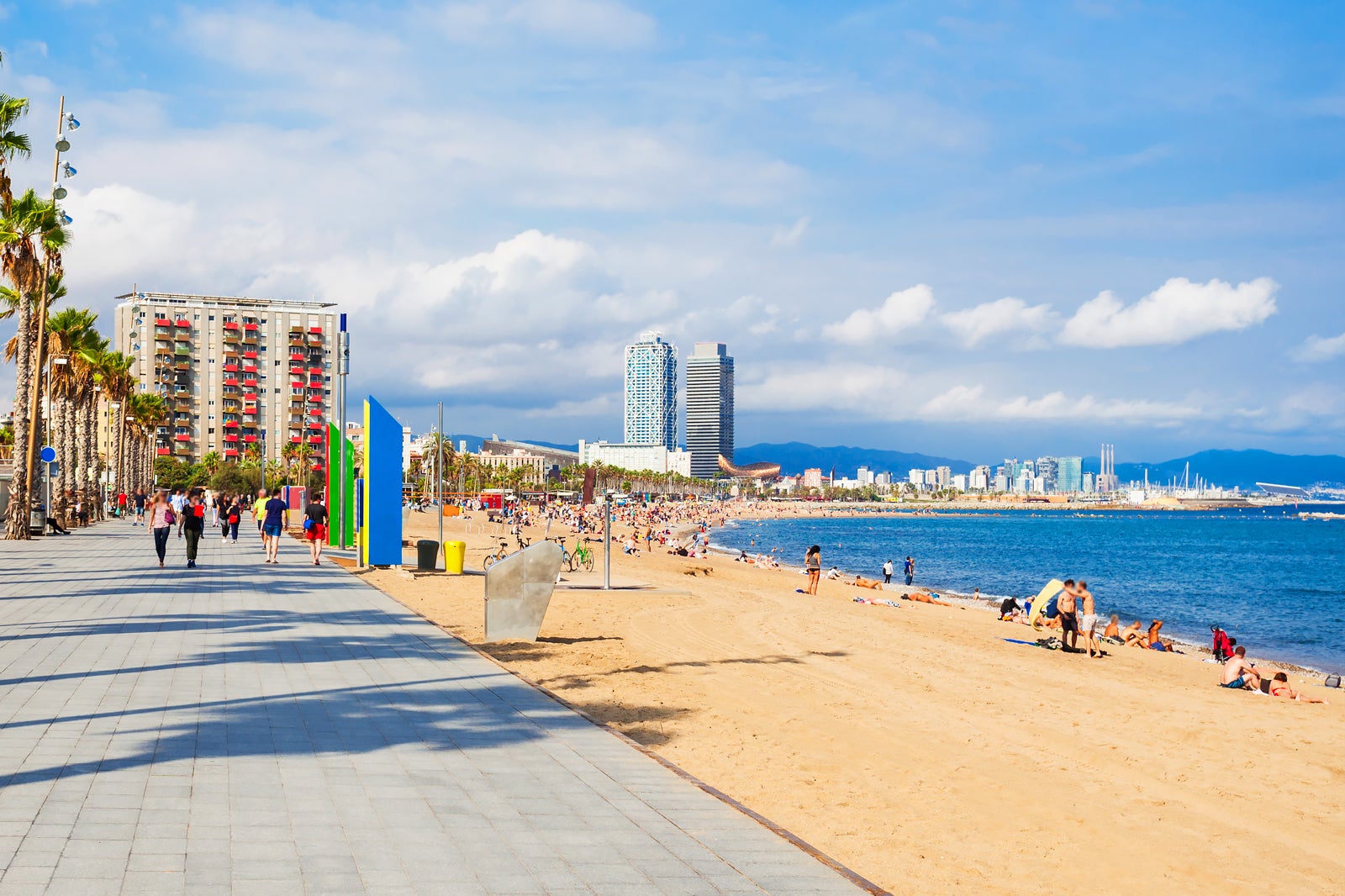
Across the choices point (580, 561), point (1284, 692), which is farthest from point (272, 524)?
point (1284, 692)

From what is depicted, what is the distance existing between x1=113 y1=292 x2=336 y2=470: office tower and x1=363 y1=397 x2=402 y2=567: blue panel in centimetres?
10311

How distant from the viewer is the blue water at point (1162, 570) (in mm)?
32469

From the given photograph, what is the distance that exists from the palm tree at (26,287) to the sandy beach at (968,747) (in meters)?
18.6

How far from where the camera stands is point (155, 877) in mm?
4531

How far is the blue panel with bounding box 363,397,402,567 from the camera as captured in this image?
74.2 feet

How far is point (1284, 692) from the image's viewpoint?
51.8ft

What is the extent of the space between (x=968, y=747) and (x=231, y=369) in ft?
420

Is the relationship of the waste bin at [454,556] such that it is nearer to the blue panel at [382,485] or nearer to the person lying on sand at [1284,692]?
the blue panel at [382,485]

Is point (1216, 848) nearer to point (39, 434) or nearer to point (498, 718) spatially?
point (498, 718)

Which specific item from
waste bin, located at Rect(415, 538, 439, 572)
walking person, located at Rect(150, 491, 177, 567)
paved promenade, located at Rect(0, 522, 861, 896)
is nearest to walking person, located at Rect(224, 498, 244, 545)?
walking person, located at Rect(150, 491, 177, 567)

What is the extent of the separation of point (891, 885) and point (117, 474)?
6180cm

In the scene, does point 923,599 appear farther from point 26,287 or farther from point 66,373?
point 66,373

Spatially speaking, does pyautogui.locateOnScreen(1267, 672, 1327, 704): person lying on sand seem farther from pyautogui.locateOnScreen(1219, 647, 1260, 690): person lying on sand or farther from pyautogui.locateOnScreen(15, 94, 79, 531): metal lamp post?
pyautogui.locateOnScreen(15, 94, 79, 531): metal lamp post

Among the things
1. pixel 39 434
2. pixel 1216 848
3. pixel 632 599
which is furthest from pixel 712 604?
pixel 39 434
